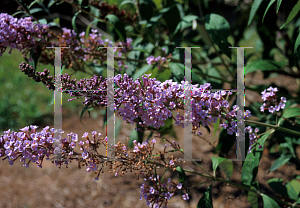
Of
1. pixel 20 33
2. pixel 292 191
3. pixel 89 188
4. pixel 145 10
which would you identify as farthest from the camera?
pixel 89 188

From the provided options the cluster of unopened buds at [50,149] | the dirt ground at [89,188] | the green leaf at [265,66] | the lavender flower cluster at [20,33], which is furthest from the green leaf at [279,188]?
the lavender flower cluster at [20,33]

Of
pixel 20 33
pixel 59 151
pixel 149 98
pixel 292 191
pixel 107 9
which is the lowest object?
pixel 292 191

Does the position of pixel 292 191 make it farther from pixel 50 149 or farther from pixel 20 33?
pixel 20 33

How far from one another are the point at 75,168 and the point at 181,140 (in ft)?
3.83

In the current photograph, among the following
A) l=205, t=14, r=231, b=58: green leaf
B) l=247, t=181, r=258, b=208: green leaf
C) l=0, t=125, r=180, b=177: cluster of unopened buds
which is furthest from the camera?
l=205, t=14, r=231, b=58: green leaf

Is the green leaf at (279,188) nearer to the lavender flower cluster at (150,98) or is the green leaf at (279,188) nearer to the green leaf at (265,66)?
the green leaf at (265,66)

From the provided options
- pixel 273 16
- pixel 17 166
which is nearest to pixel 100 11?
pixel 273 16

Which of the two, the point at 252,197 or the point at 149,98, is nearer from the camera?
the point at 149,98

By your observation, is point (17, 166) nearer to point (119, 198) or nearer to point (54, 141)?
point (119, 198)

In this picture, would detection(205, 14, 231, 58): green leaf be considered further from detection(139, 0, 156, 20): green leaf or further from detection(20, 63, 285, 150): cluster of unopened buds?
detection(20, 63, 285, 150): cluster of unopened buds

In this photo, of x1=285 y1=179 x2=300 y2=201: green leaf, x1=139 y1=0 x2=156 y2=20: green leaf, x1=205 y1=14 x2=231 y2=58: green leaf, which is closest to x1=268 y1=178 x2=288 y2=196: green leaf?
x1=285 y1=179 x2=300 y2=201: green leaf

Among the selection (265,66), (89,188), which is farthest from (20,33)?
(89,188)

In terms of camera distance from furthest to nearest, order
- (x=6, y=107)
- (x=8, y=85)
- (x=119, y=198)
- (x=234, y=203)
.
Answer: (x=8, y=85) < (x=6, y=107) < (x=119, y=198) < (x=234, y=203)

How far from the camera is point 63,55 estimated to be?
1.48 meters
